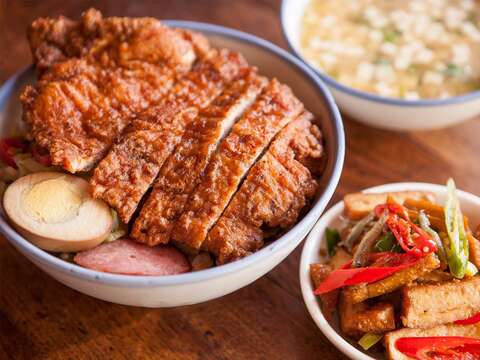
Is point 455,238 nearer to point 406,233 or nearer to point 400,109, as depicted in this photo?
point 406,233

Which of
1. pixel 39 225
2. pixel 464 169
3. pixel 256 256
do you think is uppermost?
pixel 39 225

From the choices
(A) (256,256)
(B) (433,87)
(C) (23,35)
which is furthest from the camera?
(C) (23,35)

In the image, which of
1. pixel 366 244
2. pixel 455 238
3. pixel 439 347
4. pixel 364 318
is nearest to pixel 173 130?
pixel 366 244

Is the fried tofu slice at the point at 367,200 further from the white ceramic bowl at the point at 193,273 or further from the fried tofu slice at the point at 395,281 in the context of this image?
the fried tofu slice at the point at 395,281

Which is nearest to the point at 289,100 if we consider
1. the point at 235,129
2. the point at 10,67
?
the point at 235,129

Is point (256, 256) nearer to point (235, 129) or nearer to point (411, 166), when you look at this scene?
point (235, 129)

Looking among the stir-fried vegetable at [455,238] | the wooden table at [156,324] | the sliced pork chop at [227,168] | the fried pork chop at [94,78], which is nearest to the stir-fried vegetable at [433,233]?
the stir-fried vegetable at [455,238]

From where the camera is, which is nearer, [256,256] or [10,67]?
[256,256]
